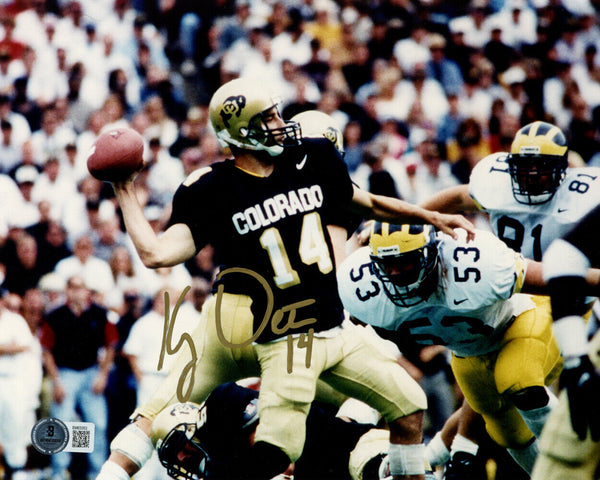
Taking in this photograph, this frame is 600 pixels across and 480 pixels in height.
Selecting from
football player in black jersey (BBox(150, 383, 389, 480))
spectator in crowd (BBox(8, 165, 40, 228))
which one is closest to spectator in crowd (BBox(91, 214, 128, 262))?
spectator in crowd (BBox(8, 165, 40, 228))

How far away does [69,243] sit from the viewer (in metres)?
8.23

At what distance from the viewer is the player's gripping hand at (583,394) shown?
3.10m

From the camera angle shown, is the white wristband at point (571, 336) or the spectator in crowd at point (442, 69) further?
the spectator in crowd at point (442, 69)

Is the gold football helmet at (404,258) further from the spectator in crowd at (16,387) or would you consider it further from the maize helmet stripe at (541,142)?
the spectator in crowd at (16,387)

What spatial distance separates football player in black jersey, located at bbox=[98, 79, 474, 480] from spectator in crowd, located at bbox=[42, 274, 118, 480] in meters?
2.19

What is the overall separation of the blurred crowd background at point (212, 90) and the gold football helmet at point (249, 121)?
3.14m

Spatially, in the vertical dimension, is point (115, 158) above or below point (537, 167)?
above

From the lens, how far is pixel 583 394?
3.11 metres

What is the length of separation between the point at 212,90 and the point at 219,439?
691 cm

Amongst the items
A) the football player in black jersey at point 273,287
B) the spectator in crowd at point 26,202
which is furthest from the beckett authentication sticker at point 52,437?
the spectator in crowd at point 26,202

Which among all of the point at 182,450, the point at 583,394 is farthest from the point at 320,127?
the point at 583,394

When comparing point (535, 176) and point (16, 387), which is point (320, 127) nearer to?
point (535, 176)

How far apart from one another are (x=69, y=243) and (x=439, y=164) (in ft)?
11.2

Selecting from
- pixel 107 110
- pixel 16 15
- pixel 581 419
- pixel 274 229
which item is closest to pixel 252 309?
pixel 274 229
